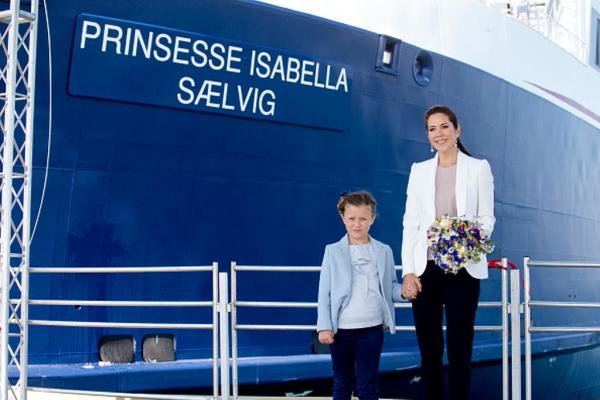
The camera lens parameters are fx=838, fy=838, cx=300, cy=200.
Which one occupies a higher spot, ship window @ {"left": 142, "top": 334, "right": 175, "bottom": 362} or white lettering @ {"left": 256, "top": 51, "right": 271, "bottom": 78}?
white lettering @ {"left": 256, "top": 51, "right": 271, "bottom": 78}

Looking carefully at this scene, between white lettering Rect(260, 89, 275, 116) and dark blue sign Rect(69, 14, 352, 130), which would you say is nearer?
dark blue sign Rect(69, 14, 352, 130)

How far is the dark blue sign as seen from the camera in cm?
611

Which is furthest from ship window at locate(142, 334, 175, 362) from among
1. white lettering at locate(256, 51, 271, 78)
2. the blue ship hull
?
white lettering at locate(256, 51, 271, 78)

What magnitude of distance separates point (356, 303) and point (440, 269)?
0.42m

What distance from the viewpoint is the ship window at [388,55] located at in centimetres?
754

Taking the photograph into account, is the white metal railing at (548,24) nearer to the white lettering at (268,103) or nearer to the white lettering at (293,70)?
the white lettering at (293,70)

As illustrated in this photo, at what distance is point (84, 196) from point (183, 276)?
98cm

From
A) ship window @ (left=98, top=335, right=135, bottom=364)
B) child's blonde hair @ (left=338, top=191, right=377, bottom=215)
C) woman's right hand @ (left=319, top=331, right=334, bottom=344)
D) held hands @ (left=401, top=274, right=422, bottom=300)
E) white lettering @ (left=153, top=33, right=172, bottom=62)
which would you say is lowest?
ship window @ (left=98, top=335, right=135, bottom=364)

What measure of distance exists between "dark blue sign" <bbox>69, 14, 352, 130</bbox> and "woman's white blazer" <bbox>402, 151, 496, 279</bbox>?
9.64ft

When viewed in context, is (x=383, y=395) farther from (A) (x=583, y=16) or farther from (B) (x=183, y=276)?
(A) (x=583, y=16)

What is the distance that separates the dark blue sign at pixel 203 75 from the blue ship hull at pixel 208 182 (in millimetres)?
30

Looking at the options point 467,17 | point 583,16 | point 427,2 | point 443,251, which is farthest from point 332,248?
point 583,16

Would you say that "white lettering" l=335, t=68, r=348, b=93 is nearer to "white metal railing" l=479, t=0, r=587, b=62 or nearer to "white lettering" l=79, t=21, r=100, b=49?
"white lettering" l=79, t=21, r=100, b=49

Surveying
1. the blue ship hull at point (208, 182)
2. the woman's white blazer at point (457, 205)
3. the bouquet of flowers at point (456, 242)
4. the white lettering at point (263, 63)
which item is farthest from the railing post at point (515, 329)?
the white lettering at point (263, 63)
